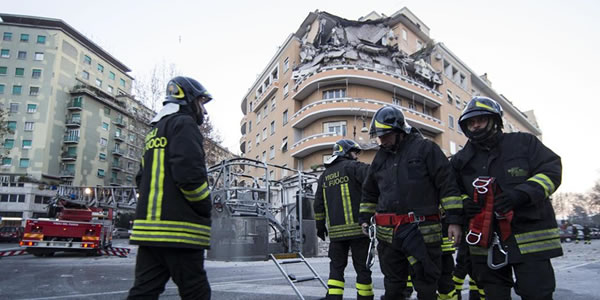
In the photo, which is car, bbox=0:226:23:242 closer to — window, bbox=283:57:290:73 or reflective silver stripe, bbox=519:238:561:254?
window, bbox=283:57:290:73

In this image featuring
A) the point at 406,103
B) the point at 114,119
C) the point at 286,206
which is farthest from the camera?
the point at 114,119

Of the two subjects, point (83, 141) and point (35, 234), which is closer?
point (35, 234)

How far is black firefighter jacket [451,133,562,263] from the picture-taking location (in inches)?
102

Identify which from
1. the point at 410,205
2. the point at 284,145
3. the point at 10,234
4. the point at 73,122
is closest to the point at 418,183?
the point at 410,205

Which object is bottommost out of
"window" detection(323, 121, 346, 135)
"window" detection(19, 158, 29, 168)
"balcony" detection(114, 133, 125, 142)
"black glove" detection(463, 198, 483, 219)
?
"black glove" detection(463, 198, 483, 219)

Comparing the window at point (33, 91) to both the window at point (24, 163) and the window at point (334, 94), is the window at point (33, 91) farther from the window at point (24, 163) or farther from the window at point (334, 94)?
the window at point (334, 94)

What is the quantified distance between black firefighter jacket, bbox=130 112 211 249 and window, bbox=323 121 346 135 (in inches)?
1024

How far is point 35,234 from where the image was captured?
1406 centimetres

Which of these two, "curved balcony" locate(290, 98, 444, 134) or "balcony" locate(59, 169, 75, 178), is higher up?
"curved balcony" locate(290, 98, 444, 134)

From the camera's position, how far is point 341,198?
4.70 meters

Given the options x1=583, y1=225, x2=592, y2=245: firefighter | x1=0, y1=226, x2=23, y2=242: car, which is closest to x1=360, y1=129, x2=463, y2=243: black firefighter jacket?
x1=0, y1=226, x2=23, y2=242: car

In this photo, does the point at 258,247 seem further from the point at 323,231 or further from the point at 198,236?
the point at 198,236

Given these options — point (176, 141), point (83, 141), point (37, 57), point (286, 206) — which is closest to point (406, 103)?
point (286, 206)

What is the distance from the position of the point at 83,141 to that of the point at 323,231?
5278 cm
